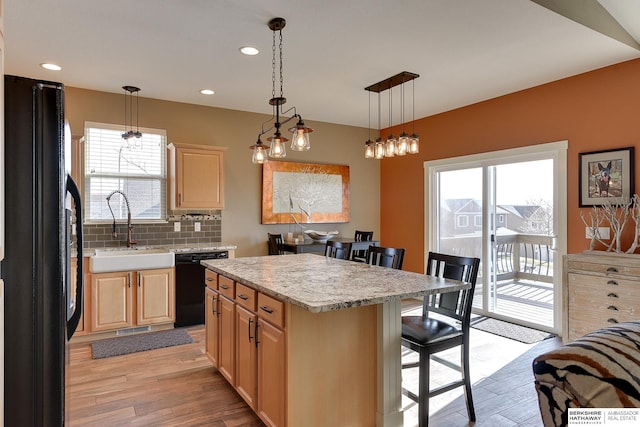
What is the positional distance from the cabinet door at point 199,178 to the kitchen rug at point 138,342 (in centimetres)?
143

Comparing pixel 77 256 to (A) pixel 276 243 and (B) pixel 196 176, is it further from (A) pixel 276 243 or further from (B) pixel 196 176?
(A) pixel 276 243

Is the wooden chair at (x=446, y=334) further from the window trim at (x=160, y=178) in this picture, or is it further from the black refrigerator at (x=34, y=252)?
the window trim at (x=160, y=178)

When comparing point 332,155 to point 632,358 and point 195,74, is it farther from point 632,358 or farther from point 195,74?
point 632,358

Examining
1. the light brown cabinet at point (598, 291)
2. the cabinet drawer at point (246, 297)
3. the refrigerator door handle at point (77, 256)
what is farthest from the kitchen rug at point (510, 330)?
the refrigerator door handle at point (77, 256)

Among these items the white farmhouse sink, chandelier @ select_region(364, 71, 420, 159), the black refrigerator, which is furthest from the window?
the black refrigerator

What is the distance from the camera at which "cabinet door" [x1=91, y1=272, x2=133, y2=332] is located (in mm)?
3910

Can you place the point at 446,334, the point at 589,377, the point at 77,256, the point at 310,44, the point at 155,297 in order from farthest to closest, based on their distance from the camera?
the point at 155,297, the point at 310,44, the point at 446,334, the point at 77,256, the point at 589,377

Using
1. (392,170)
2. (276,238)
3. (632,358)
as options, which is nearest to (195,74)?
(276,238)

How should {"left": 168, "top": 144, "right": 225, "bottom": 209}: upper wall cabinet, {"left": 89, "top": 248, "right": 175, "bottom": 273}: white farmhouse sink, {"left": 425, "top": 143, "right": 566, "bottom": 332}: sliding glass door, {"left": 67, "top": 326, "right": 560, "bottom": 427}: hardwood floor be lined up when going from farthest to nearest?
{"left": 168, "top": 144, "right": 225, "bottom": 209}: upper wall cabinet → {"left": 425, "top": 143, "right": 566, "bottom": 332}: sliding glass door → {"left": 89, "top": 248, "right": 175, "bottom": 273}: white farmhouse sink → {"left": 67, "top": 326, "right": 560, "bottom": 427}: hardwood floor

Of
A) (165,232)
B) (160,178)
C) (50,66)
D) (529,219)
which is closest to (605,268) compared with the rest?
(529,219)

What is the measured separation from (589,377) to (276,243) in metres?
4.48

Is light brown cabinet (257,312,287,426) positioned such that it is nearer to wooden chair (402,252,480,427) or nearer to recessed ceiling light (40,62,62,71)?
wooden chair (402,252,480,427)

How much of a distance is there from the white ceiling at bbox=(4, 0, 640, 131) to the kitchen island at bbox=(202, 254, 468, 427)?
180 cm

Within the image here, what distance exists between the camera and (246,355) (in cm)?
247
